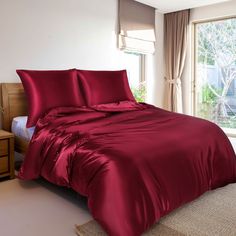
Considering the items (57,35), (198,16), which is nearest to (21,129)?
(57,35)

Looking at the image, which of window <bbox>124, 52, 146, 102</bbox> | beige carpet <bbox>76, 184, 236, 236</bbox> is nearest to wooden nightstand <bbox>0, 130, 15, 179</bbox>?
beige carpet <bbox>76, 184, 236, 236</bbox>

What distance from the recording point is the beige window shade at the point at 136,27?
4.10m

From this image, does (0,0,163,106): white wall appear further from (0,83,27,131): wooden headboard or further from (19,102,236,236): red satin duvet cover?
(19,102,236,236): red satin duvet cover

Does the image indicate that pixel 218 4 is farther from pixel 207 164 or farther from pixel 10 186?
pixel 10 186

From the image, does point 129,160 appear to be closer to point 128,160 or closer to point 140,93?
point 128,160

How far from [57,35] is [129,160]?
2310mm

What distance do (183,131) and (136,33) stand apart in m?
2.48

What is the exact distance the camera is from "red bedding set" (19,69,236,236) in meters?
1.62

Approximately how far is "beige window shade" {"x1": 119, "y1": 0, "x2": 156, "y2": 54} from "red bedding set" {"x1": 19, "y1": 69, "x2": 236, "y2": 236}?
1.75 metres

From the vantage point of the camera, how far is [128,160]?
1.70m

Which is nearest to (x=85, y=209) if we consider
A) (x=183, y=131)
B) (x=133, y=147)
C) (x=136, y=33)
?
(x=133, y=147)

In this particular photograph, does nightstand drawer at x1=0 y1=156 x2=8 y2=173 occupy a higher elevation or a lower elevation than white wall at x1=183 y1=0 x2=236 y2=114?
lower

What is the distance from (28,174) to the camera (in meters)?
2.31

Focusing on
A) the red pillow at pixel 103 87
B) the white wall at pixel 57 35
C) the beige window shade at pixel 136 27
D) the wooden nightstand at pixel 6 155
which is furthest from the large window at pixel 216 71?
the wooden nightstand at pixel 6 155
